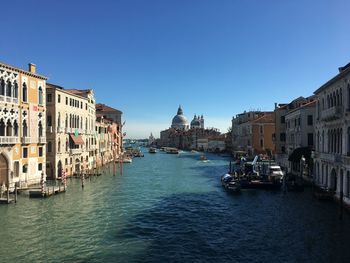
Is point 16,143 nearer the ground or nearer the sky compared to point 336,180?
nearer the sky

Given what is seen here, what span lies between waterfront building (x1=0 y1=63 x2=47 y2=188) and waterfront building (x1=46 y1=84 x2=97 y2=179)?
13.7 feet

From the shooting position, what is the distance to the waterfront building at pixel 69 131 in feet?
129

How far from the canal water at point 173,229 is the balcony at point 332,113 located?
6647 mm

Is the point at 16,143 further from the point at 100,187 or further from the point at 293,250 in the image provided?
the point at 293,250

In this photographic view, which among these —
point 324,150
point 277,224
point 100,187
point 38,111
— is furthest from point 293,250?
point 38,111

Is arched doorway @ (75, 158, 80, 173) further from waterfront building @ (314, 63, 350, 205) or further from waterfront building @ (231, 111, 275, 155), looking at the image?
waterfront building @ (231, 111, 275, 155)

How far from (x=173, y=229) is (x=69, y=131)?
2702 cm

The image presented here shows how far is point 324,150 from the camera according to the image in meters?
30.0

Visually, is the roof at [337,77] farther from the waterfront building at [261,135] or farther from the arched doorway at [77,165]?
the waterfront building at [261,135]

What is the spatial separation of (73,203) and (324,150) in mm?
21697

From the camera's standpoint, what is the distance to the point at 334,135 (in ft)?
88.4

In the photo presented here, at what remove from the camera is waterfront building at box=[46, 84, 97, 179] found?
39312 mm

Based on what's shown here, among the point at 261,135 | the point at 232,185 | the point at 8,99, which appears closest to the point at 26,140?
the point at 8,99

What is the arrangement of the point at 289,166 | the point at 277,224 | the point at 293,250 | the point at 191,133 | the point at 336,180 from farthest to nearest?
1. the point at 191,133
2. the point at 289,166
3. the point at 336,180
4. the point at 277,224
5. the point at 293,250
